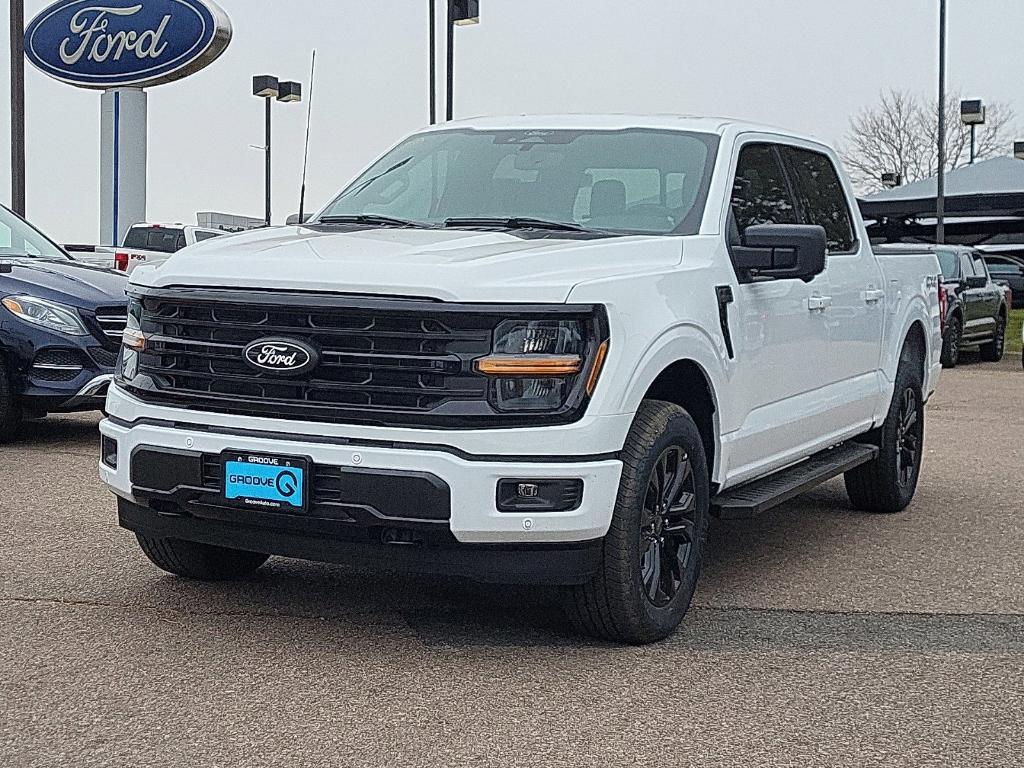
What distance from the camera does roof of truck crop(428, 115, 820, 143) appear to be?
20.9 feet

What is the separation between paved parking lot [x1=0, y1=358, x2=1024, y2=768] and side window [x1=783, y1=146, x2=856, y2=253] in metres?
1.47

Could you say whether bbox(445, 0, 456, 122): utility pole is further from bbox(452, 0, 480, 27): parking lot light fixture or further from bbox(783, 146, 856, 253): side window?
bbox(783, 146, 856, 253): side window

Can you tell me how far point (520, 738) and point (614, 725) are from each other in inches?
11.6

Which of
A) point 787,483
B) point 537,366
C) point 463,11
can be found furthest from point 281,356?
point 463,11

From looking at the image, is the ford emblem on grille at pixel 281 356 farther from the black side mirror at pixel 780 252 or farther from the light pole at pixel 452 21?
the light pole at pixel 452 21

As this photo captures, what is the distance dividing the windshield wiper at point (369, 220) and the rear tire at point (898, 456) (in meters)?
3.02

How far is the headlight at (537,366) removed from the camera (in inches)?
180

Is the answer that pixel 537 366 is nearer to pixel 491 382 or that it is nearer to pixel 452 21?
pixel 491 382

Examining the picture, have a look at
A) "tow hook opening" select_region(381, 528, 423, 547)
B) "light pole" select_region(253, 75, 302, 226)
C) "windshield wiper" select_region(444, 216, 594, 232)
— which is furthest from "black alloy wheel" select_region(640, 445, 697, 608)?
"light pole" select_region(253, 75, 302, 226)

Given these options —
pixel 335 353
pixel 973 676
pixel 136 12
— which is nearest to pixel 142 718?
pixel 335 353

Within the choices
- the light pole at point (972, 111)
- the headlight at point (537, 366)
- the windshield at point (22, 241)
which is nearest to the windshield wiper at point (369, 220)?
the headlight at point (537, 366)

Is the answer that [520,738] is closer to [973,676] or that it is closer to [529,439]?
[529,439]

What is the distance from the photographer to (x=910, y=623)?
552cm

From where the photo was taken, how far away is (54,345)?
927cm
